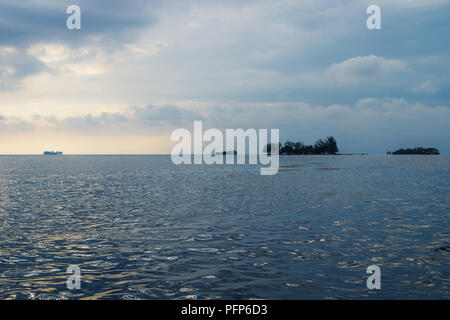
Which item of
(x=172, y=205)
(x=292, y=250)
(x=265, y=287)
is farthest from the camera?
(x=172, y=205)

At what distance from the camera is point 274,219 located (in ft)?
93.6

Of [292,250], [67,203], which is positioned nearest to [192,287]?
[292,250]

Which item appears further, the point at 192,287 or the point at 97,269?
the point at 97,269

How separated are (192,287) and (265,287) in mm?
2893

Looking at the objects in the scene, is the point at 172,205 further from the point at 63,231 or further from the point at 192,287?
the point at 192,287

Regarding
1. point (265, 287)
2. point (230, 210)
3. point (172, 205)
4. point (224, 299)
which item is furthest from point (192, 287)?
point (172, 205)
